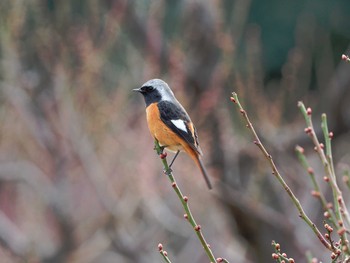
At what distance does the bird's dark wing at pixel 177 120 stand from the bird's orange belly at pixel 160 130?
2 centimetres

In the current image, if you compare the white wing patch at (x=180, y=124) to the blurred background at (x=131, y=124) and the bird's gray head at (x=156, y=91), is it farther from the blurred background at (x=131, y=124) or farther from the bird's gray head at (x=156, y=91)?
the blurred background at (x=131, y=124)

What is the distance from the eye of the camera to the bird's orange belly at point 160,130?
10.3 feet

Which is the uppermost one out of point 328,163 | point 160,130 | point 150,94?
point 150,94

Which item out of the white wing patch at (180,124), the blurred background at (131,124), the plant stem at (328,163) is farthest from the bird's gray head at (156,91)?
the blurred background at (131,124)

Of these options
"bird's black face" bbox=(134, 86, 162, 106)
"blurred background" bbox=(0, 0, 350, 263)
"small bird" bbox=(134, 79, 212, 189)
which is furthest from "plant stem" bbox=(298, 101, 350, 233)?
"blurred background" bbox=(0, 0, 350, 263)

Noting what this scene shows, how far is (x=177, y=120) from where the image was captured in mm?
3170

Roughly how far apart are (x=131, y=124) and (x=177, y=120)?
434 centimetres

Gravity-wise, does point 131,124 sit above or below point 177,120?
above

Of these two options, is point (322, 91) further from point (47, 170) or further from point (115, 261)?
point (115, 261)

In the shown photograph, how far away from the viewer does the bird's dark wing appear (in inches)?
124

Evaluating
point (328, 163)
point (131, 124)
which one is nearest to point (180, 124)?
point (328, 163)

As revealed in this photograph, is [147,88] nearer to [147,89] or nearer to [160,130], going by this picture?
[147,89]

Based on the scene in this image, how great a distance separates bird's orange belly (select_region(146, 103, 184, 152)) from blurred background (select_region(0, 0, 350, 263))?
10.2 feet

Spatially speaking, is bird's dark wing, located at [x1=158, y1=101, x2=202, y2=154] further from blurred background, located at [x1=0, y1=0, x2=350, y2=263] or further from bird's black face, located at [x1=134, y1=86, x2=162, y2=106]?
blurred background, located at [x1=0, y1=0, x2=350, y2=263]
